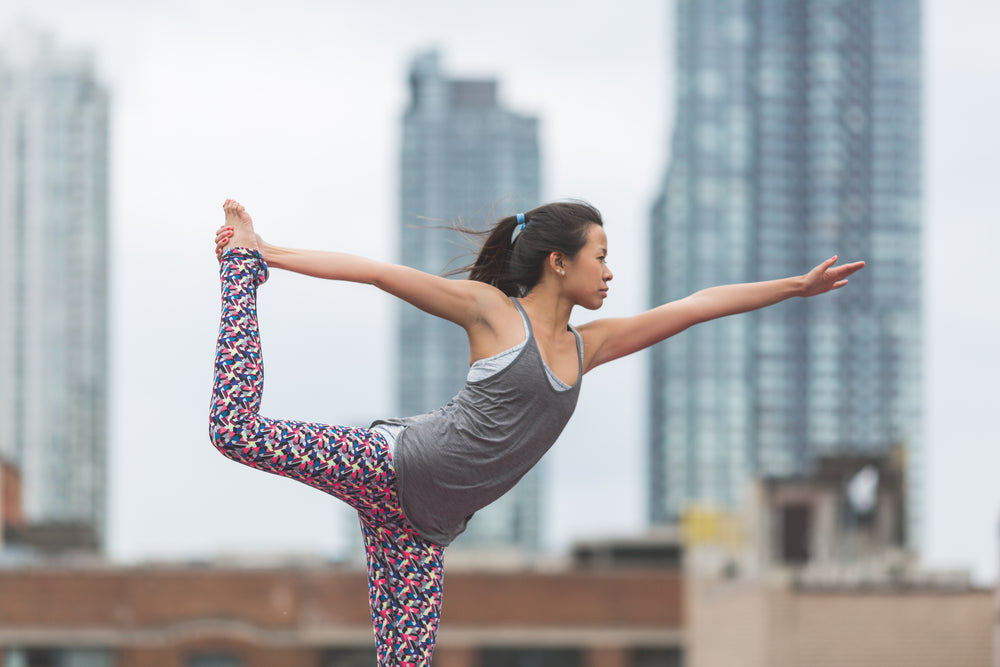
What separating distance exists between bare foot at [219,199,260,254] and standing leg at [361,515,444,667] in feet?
3.64

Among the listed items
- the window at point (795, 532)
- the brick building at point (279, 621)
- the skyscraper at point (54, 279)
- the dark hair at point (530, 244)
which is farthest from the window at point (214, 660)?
the skyscraper at point (54, 279)

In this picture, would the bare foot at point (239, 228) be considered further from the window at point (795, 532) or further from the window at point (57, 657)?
the window at point (57, 657)

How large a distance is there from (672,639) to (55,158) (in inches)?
4050

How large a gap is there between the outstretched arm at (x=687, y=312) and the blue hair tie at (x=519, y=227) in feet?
1.51

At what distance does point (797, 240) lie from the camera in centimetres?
11325

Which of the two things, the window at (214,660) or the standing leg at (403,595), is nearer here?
the standing leg at (403,595)

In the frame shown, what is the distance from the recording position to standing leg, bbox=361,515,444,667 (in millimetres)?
5691

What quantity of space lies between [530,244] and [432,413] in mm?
736

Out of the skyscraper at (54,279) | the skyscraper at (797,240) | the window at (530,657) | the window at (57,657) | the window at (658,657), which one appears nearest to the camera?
the window at (57,657)

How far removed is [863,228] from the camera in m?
115

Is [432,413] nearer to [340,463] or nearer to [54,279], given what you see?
[340,463]

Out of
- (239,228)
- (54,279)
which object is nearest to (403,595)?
(239,228)

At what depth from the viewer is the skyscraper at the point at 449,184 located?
163 metres

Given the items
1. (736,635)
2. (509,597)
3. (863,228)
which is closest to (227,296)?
(736,635)
